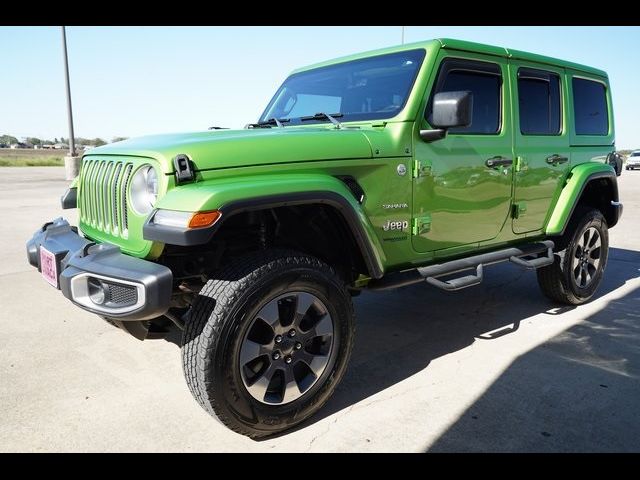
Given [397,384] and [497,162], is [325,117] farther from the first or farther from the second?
[397,384]

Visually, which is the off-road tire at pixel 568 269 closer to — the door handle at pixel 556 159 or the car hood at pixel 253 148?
the door handle at pixel 556 159

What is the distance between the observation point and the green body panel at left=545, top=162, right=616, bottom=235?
4.30 metres

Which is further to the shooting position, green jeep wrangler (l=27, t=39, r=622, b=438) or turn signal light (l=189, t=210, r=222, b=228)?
green jeep wrangler (l=27, t=39, r=622, b=438)

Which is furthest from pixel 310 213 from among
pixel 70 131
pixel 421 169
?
pixel 70 131

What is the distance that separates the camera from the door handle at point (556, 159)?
4.21m

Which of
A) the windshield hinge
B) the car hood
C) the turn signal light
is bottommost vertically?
the turn signal light

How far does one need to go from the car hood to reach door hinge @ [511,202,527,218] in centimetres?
161

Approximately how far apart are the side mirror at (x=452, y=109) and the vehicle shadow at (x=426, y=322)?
1.60m

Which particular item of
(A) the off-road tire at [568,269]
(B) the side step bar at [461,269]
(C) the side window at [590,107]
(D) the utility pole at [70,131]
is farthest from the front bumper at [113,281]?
(D) the utility pole at [70,131]

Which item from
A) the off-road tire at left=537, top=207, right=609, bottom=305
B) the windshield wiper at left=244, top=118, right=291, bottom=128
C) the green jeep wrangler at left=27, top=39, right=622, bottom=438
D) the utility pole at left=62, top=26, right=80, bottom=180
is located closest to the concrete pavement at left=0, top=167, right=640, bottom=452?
the off-road tire at left=537, top=207, right=609, bottom=305

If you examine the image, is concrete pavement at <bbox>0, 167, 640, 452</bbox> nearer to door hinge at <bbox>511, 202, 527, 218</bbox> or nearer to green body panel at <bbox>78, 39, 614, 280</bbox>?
green body panel at <bbox>78, 39, 614, 280</bbox>

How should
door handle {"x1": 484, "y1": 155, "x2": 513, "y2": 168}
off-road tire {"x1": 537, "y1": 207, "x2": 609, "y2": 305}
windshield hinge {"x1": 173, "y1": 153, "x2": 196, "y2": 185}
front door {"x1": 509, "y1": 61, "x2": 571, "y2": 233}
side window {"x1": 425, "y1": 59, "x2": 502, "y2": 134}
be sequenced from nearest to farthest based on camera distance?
1. windshield hinge {"x1": 173, "y1": 153, "x2": 196, "y2": 185}
2. side window {"x1": 425, "y1": 59, "x2": 502, "y2": 134}
3. door handle {"x1": 484, "y1": 155, "x2": 513, "y2": 168}
4. front door {"x1": 509, "y1": 61, "x2": 571, "y2": 233}
5. off-road tire {"x1": 537, "y1": 207, "x2": 609, "y2": 305}

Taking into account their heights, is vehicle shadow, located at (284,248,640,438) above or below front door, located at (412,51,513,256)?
below
